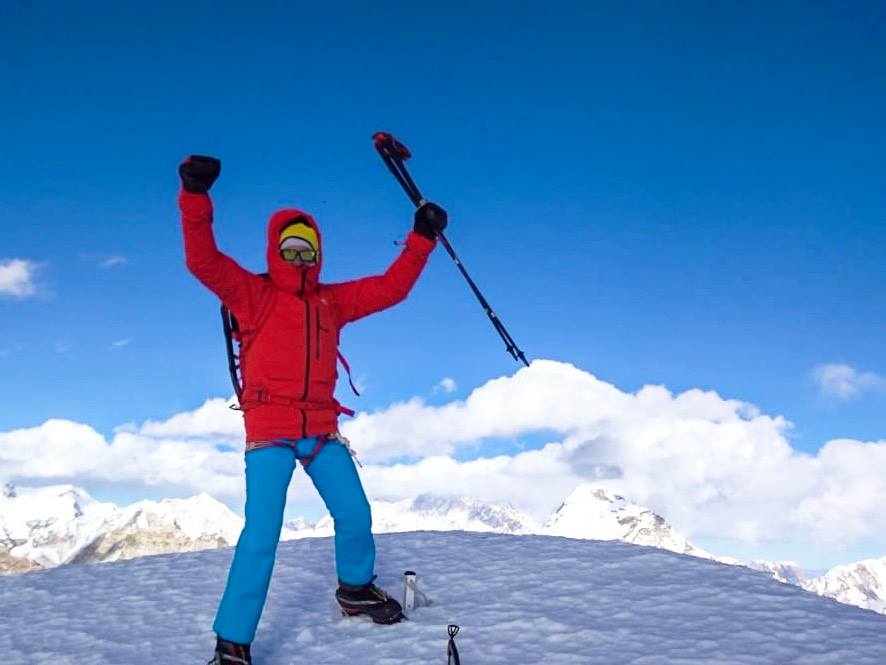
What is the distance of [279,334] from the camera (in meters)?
6.02

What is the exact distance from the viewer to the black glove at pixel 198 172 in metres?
5.27

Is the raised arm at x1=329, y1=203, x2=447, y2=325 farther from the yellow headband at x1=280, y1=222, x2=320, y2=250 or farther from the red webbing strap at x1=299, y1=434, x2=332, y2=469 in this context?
the red webbing strap at x1=299, y1=434, x2=332, y2=469

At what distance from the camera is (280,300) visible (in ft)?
20.2

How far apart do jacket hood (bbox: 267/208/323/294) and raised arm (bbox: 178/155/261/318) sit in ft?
0.63

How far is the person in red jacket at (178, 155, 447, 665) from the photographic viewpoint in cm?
559

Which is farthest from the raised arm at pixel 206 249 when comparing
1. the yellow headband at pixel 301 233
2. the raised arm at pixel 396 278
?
the raised arm at pixel 396 278

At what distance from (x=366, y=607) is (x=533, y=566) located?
212 centimetres

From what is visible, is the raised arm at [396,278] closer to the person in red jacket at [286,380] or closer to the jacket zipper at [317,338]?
the person in red jacket at [286,380]

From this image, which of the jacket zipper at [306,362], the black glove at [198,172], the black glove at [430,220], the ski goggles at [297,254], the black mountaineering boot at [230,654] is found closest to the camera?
the black glove at [198,172]

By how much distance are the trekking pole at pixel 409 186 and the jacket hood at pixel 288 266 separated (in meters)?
1.02

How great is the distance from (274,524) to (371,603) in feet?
3.98

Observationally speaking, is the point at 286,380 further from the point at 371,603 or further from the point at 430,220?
the point at 371,603

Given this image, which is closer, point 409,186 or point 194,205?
point 194,205

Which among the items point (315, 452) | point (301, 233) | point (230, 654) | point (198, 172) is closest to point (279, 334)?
point (301, 233)
